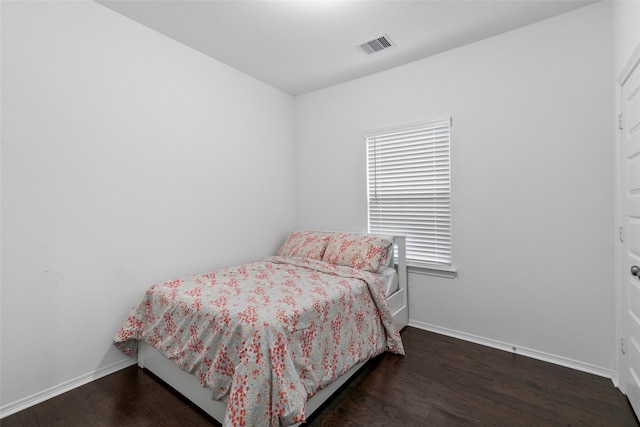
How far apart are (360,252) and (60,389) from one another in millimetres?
2384

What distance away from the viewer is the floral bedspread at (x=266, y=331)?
1.46 metres

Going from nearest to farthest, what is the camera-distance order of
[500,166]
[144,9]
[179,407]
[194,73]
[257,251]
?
[179,407]
[144,9]
[500,166]
[194,73]
[257,251]

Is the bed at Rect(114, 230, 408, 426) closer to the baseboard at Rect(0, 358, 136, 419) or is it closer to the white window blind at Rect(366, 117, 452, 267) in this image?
the baseboard at Rect(0, 358, 136, 419)

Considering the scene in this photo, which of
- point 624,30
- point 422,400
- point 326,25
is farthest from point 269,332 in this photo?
point 624,30

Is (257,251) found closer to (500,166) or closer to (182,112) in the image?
(182,112)

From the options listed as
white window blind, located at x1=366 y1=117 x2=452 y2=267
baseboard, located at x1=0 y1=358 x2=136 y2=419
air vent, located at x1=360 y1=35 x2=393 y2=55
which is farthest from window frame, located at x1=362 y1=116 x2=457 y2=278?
baseboard, located at x1=0 y1=358 x2=136 y2=419

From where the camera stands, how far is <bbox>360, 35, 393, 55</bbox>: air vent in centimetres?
252

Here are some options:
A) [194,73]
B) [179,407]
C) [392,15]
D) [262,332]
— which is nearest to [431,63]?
[392,15]

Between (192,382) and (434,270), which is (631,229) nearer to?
(434,270)

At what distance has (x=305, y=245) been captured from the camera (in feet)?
10.6

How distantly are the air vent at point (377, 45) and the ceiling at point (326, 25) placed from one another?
45 mm

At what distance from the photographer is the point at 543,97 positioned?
2.30 meters

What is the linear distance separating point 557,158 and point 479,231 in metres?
0.78

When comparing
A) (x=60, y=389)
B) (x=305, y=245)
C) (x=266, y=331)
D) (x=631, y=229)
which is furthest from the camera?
(x=305, y=245)
